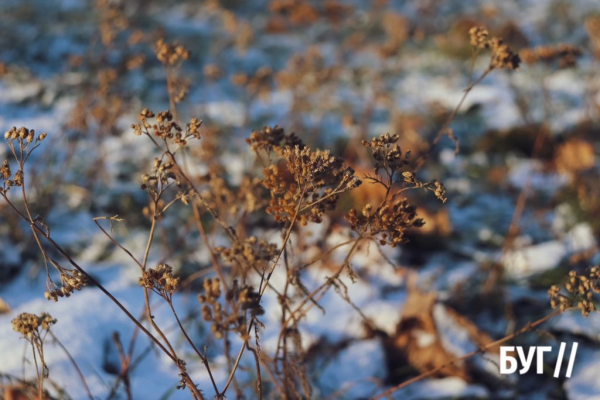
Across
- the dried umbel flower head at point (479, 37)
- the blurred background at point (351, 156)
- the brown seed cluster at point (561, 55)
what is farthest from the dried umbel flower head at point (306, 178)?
the brown seed cluster at point (561, 55)

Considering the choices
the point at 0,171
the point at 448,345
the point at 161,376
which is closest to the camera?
the point at 0,171

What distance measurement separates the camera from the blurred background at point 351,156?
238 centimetres

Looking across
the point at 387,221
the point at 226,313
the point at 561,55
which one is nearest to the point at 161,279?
the point at 226,313

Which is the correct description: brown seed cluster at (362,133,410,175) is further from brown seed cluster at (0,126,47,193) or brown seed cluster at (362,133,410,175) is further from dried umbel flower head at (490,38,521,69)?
brown seed cluster at (0,126,47,193)

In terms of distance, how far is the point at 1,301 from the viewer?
2336mm

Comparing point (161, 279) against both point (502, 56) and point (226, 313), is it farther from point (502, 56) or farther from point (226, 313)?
point (502, 56)

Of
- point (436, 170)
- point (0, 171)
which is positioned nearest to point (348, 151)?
point (436, 170)

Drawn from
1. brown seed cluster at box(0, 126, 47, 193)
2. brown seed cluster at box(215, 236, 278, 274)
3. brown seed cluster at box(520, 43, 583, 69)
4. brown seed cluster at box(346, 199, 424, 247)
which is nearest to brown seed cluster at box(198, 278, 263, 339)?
brown seed cluster at box(215, 236, 278, 274)

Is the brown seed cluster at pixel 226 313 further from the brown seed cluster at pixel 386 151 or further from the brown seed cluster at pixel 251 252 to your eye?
the brown seed cluster at pixel 386 151

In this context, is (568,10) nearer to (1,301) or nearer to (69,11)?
(69,11)

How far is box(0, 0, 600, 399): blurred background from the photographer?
2.38m

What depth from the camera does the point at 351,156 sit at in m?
4.15

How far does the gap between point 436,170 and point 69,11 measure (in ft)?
16.8

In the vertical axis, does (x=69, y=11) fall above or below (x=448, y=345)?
above
